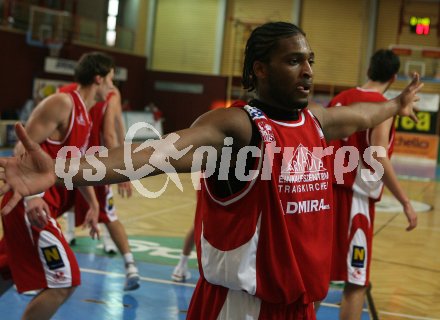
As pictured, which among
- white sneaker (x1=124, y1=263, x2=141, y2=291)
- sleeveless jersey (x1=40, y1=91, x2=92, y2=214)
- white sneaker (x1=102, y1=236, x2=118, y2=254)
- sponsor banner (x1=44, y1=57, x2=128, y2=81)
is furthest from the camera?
sponsor banner (x1=44, y1=57, x2=128, y2=81)

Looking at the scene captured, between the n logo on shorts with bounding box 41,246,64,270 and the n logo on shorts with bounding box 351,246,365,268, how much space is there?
1798mm

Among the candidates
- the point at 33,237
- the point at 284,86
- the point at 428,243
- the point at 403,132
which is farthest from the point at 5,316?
the point at 403,132

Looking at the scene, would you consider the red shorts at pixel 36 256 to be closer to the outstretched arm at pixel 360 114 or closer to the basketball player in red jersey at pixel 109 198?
the basketball player in red jersey at pixel 109 198

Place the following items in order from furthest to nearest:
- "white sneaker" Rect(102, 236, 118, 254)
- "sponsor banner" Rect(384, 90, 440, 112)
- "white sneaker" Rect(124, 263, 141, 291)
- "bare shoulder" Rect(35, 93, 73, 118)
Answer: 1. "sponsor banner" Rect(384, 90, 440, 112)
2. "white sneaker" Rect(102, 236, 118, 254)
3. "white sneaker" Rect(124, 263, 141, 291)
4. "bare shoulder" Rect(35, 93, 73, 118)

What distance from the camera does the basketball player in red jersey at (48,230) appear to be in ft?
12.6

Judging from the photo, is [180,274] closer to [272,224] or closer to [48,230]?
[48,230]

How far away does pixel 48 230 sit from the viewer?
13.0ft

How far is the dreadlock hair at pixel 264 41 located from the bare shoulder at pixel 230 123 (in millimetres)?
257

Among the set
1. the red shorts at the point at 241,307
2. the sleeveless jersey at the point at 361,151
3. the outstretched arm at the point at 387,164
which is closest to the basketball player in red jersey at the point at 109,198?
the sleeveless jersey at the point at 361,151

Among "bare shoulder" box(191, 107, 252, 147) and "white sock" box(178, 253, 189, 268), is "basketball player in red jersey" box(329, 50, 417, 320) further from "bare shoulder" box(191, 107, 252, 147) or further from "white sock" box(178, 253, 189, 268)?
"bare shoulder" box(191, 107, 252, 147)

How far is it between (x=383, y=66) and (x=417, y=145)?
16727 millimetres

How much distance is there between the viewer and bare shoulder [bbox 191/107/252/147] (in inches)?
93.8

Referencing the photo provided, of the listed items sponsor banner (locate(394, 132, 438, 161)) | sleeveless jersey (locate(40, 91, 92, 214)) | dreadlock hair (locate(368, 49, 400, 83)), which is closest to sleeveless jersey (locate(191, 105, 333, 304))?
sleeveless jersey (locate(40, 91, 92, 214))
